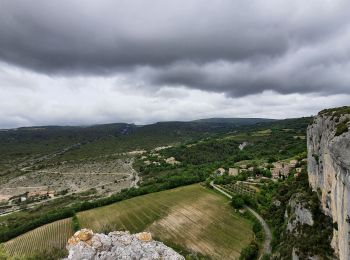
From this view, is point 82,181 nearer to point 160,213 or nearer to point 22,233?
point 22,233

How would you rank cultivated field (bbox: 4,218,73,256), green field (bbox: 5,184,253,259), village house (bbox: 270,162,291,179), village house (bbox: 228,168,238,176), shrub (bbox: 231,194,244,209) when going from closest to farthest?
green field (bbox: 5,184,253,259) → cultivated field (bbox: 4,218,73,256) → shrub (bbox: 231,194,244,209) → village house (bbox: 270,162,291,179) → village house (bbox: 228,168,238,176)

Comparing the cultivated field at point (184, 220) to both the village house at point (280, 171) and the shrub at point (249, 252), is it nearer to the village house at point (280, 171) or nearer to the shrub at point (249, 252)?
the shrub at point (249, 252)

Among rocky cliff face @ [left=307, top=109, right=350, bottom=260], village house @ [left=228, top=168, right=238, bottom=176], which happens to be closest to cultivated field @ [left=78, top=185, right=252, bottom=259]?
village house @ [left=228, top=168, right=238, bottom=176]

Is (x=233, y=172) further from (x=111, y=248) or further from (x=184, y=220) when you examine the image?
(x=111, y=248)

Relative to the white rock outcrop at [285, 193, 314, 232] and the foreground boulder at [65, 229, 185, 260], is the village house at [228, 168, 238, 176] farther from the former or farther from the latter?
the foreground boulder at [65, 229, 185, 260]

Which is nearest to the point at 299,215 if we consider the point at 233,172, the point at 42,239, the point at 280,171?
the point at 280,171

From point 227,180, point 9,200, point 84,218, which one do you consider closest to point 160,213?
point 84,218

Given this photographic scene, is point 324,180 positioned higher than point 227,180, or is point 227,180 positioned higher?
point 324,180
